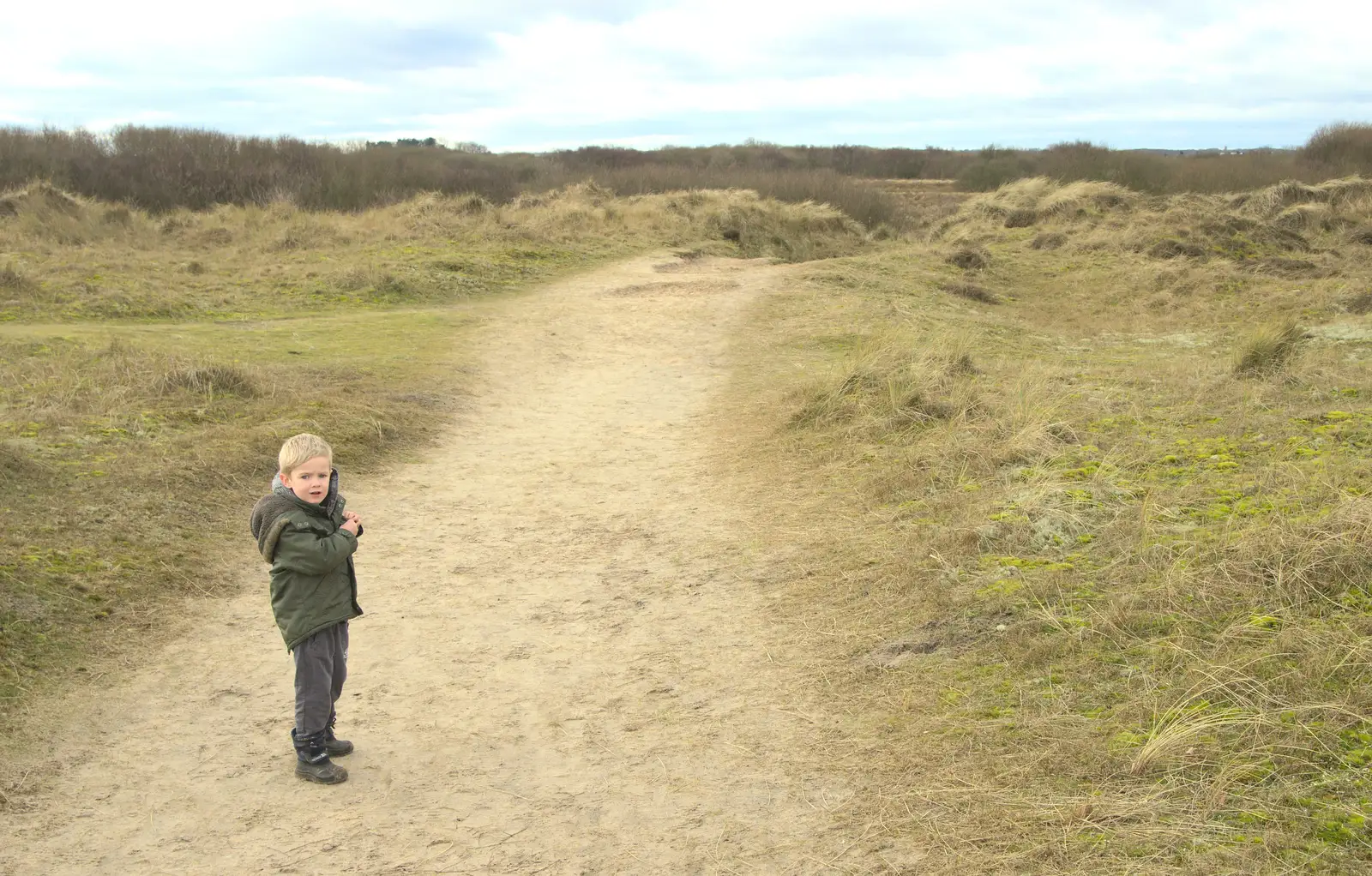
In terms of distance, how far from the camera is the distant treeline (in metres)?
29.1

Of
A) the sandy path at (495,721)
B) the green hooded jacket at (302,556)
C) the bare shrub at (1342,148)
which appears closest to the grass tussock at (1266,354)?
the sandy path at (495,721)

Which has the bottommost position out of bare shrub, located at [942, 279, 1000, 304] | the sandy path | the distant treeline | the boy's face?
the sandy path

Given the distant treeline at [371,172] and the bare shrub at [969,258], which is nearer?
the bare shrub at [969,258]

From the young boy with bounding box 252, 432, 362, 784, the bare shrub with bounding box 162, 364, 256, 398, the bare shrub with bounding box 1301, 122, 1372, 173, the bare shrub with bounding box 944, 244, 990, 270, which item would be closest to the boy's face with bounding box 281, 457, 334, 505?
the young boy with bounding box 252, 432, 362, 784

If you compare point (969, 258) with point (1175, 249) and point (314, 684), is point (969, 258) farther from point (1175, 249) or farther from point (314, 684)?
point (314, 684)

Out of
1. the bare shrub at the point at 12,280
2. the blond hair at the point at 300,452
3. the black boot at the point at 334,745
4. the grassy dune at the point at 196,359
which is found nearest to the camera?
the blond hair at the point at 300,452

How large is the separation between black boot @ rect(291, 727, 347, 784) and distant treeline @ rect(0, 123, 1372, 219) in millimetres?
25554

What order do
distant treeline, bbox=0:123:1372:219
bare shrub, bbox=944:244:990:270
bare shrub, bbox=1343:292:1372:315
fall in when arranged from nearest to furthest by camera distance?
1. bare shrub, bbox=1343:292:1372:315
2. bare shrub, bbox=944:244:990:270
3. distant treeline, bbox=0:123:1372:219

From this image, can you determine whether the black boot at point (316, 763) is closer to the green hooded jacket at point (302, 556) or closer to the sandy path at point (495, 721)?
the sandy path at point (495, 721)

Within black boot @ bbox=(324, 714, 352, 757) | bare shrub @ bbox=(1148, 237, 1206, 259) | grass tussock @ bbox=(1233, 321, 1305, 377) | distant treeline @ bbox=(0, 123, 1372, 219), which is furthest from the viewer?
distant treeline @ bbox=(0, 123, 1372, 219)

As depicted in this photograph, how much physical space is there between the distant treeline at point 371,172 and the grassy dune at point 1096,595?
2105 cm

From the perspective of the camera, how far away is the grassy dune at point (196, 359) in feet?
18.1

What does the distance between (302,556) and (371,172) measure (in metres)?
31.8

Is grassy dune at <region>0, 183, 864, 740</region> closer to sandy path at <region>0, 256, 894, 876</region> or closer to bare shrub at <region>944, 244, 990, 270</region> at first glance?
sandy path at <region>0, 256, 894, 876</region>
